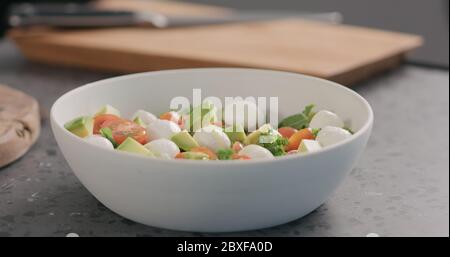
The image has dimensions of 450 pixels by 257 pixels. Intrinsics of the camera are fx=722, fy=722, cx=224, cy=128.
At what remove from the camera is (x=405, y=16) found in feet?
8.96

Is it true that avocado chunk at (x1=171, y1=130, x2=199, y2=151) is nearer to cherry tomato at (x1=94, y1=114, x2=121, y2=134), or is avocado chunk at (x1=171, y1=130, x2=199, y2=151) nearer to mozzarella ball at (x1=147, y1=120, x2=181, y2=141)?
mozzarella ball at (x1=147, y1=120, x2=181, y2=141)

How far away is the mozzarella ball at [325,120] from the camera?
3.31 feet

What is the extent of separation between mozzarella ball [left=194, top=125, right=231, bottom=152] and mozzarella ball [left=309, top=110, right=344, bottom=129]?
0.48 feet

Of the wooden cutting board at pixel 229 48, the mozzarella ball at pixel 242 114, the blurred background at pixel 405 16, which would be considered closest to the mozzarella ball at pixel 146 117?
the mozzarella ball at pixel 242 114

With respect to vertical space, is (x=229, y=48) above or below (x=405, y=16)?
above

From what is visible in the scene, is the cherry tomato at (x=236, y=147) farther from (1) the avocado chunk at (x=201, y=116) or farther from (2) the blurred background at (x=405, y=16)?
(2) the blurred background at (x=405, y=16)

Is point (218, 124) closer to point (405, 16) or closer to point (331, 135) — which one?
point (331, 135)

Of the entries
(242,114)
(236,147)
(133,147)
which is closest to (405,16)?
(242,114)

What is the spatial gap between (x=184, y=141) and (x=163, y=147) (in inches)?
1.5

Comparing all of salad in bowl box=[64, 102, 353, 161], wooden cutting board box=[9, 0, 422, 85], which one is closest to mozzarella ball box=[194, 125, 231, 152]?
salad in bowl box=[64, 102, 353, 161]

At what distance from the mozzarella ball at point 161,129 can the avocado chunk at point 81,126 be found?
0.08 meters

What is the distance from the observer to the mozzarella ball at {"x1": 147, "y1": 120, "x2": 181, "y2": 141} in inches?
38.2

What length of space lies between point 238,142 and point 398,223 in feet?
0.77
